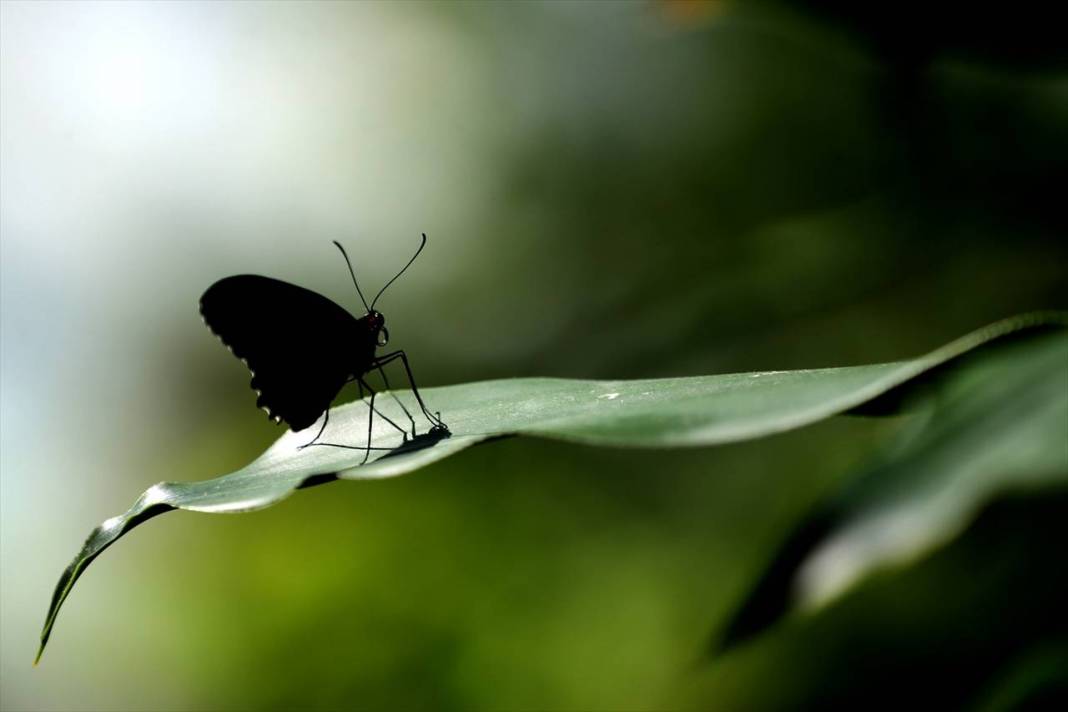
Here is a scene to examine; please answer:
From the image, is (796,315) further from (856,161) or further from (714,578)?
(856,161)

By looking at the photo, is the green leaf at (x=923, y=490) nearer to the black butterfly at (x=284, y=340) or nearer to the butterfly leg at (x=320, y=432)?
the butterfly leg at (x=320, y=432)

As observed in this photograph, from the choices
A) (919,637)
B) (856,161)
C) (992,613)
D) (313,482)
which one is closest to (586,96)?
(856,161)

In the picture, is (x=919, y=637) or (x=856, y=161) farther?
(x=856, y=161)

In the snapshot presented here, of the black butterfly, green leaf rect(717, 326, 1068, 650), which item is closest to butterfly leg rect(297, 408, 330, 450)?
the black butterfly

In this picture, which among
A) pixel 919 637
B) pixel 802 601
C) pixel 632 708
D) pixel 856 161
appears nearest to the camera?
pixel 802 601

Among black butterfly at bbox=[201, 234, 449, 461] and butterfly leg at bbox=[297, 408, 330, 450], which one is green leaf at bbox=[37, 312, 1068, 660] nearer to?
butterfly leg at bbox=[297, 408, 330, 450]

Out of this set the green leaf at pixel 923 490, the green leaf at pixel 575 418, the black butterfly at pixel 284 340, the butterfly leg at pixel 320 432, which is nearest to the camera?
the green leaf at pixel 923 490

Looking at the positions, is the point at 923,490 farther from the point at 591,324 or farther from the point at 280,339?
the point at 591,324

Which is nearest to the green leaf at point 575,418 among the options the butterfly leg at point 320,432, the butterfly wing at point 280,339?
the butterfly leg at point 320,432
